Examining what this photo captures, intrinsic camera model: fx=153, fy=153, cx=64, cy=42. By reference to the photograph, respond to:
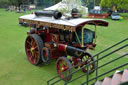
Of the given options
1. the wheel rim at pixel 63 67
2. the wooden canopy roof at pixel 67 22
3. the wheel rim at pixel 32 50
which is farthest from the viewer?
the wheel rim at pixel 32 50

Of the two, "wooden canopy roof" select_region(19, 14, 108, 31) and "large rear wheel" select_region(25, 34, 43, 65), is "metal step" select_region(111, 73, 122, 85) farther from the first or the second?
"large rear wheel" select_region(25, 34, 43, 65)

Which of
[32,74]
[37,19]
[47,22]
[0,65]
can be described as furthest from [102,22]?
[0,65]

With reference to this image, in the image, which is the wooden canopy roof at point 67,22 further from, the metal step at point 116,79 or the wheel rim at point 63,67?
the metal step at point 116,79

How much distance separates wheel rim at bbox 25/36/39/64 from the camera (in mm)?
6691

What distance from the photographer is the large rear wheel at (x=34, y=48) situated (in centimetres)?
623

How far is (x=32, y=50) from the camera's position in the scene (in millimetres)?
6738

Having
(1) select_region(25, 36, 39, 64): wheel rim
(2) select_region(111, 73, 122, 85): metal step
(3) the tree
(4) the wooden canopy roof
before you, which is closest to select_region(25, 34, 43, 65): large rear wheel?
(1) select_region(25, 36, 39, 64): wheel rim

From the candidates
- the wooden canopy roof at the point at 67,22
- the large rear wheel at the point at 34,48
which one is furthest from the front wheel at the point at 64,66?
the wooden canopy roof at the point at 67,22

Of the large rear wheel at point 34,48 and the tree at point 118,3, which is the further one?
the tree at point 118,3

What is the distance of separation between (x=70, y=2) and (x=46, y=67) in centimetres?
295

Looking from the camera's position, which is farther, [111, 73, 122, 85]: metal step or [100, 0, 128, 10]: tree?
[100, 0, 128, 10]: tree

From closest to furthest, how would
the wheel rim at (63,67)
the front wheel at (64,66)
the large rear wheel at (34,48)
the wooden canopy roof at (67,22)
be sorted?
the wooden canopy roof at (67,22)
the front wheel at (64,66)
the wheel rim at (63,67)
the large rear wheel at (34,48)

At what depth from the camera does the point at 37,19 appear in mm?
6449

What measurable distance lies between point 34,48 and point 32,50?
0.53ft
